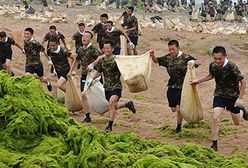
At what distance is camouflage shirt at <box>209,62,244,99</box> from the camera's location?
30.5ft

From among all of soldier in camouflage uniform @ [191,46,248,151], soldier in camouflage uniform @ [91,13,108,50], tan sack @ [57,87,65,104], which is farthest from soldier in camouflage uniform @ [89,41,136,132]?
soldier in camouflage uniform @ [91,13,108,50]

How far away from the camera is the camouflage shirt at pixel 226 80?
9.28 meters

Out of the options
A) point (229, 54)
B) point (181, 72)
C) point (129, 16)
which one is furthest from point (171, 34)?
point (181, 72)

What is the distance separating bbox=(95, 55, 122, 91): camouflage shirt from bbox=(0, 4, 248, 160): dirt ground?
0.99 m

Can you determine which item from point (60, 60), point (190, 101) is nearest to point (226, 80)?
A: point (190, 101)

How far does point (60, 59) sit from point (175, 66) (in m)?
2.78

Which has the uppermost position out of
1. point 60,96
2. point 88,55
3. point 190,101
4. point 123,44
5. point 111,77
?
point 88,55

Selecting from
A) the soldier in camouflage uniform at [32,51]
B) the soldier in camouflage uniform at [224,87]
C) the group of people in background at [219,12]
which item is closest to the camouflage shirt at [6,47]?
the soldier in camouflage uniform at [32,51]

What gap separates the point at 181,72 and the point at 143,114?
2.56 meters

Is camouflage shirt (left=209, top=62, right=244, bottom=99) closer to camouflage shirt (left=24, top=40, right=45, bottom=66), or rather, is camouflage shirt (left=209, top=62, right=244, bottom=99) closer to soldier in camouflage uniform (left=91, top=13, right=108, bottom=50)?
camouflage shirt (left=24, top=40, right=45, bottom=66)

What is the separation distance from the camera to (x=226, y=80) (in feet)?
30.8

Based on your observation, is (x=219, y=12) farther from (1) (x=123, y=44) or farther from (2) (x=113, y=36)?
(2) (x=113, y=36)

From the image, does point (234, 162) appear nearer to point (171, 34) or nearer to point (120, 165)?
point (120, 165)

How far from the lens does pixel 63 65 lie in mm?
11938
